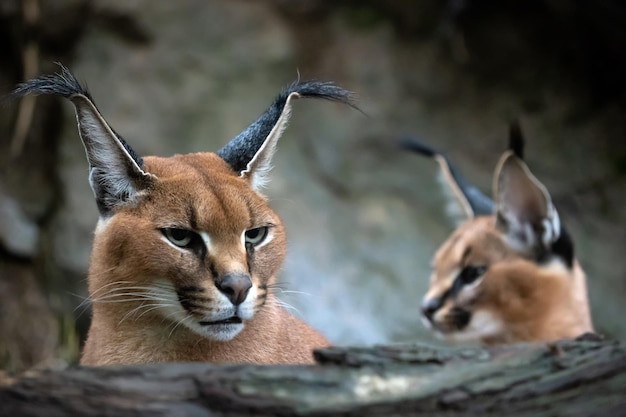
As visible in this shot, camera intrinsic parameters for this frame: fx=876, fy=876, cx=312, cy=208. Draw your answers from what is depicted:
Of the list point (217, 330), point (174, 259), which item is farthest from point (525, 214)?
point (174, 259)

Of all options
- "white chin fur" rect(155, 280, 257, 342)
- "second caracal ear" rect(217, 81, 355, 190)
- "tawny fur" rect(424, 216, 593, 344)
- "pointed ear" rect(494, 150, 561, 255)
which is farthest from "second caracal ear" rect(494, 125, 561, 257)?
"white chin fur" rect(155, 280, 257, 342)

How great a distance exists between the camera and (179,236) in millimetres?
3729

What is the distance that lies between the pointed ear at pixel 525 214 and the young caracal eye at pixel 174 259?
2541 mm

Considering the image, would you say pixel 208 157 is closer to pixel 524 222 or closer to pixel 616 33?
pixel 524 222

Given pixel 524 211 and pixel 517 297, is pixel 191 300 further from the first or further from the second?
pixel 524 211

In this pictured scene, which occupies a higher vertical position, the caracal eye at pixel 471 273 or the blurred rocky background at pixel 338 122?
the blurred rocky background at pixel 338 122

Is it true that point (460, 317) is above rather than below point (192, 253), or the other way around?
above

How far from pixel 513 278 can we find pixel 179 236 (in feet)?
10.6

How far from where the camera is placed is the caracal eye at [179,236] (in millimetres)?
3705

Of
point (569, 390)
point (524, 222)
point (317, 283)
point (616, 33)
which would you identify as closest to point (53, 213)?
point (317, 283)

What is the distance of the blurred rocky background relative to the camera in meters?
8.48

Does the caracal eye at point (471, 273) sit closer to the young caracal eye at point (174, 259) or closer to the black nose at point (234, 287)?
the young caracal eye at point (174, 259)

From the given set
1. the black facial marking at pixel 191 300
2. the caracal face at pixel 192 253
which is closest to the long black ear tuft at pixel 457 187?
the caracal face at pixel 192 253

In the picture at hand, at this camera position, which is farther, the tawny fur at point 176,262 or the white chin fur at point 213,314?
the tawny fur at point 176,262
